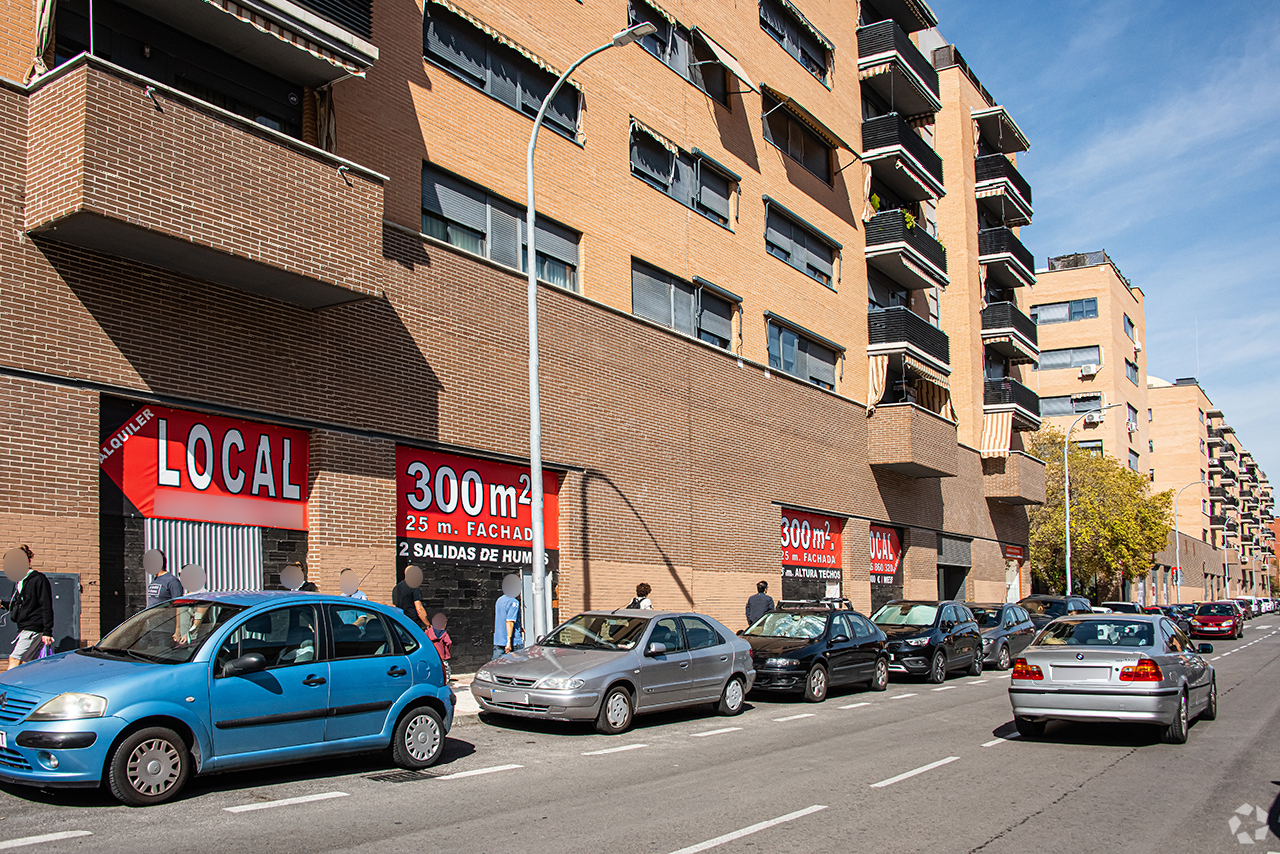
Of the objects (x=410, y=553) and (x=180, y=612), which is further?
(x=410, y=553)

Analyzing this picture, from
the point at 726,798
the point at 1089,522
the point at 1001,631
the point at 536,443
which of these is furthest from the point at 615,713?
the point at 1089,522

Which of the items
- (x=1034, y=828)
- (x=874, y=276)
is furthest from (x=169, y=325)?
(x=874, y=276)

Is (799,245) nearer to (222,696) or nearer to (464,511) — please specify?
(464,511)

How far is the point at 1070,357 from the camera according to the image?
7181cm

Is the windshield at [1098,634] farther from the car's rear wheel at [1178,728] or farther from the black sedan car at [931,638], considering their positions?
the black sedan car at [931,638]

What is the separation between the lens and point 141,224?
37.1ft

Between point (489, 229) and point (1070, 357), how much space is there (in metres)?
62.2

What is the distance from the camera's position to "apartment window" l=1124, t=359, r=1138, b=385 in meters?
74.6

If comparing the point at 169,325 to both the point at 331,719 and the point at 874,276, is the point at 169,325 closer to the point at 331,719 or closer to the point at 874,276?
the point at 331,719

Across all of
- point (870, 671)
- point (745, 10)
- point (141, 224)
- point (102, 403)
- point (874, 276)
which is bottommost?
point (870, 671)

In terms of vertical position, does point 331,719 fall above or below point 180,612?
below

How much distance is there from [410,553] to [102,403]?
206 inches

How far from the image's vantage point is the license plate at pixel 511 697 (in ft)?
38.6

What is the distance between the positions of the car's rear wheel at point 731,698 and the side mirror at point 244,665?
7.48m
